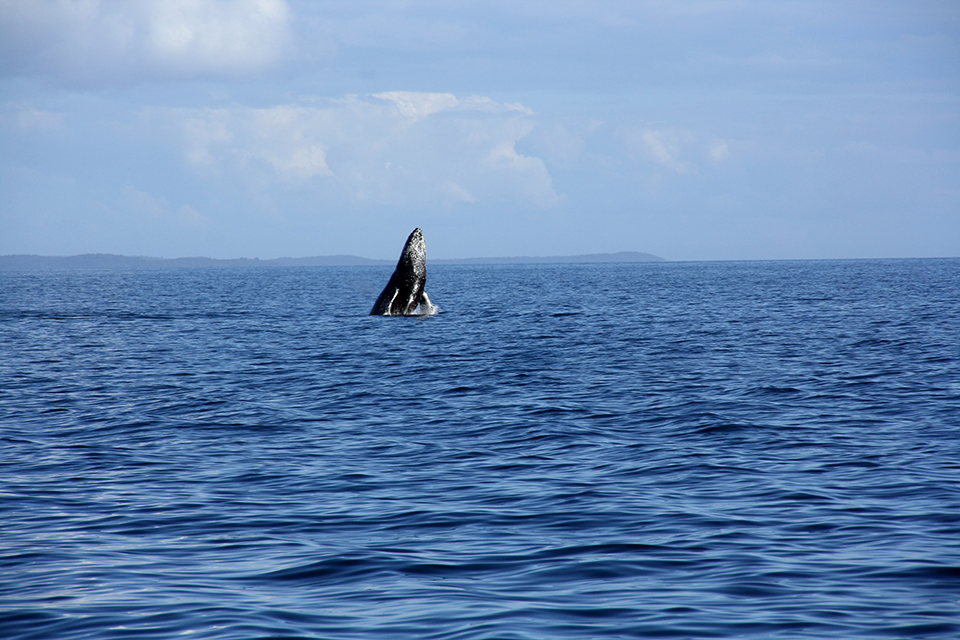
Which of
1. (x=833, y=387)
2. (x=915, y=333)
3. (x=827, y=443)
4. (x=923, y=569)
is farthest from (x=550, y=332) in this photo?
(x=923, y=569)

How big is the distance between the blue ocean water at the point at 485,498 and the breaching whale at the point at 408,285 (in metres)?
11.1

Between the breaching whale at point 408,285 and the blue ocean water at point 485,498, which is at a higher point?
the breaching whale at point 408,285

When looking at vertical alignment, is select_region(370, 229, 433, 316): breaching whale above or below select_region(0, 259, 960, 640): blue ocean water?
above

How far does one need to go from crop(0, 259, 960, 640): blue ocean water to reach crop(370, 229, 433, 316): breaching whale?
11054 millimetres

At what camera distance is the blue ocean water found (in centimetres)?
721

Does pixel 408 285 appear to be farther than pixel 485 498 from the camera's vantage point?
Yes

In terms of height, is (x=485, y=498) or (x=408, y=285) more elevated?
(x=408, y=285)

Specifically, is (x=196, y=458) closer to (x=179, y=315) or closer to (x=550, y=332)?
(x=550, y=332)

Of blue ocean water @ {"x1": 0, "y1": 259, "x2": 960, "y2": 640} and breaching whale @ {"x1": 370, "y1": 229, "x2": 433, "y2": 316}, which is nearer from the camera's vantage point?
blue ocean water @ {"x1": 0, "y1": 259, "x2": 960, "y2": 640}

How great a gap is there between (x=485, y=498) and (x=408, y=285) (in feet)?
91.0

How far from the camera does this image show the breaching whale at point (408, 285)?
117 ft

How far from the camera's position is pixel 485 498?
10.9 metres

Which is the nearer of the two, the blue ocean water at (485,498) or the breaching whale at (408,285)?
the blue ocean water at (485,498)

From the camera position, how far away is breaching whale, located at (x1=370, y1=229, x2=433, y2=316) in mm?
35562
